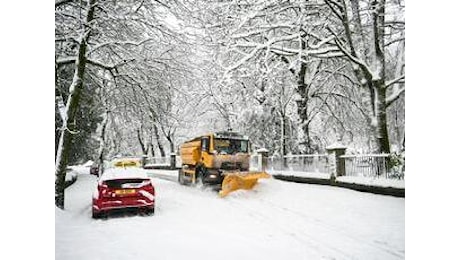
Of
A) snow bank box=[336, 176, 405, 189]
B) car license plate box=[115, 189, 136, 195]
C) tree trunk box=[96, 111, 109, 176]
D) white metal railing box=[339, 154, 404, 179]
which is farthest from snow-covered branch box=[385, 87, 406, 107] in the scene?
tree trunk box=[96, 111, 109, 176]

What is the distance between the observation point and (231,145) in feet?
17.3

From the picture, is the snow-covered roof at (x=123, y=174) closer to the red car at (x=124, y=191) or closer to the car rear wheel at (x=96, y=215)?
the red car at (x=124, y=191)

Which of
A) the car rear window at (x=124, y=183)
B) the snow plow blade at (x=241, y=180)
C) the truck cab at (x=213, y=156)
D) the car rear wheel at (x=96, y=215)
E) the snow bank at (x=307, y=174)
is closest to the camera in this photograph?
the car rear wheel at (x=96, y=215)

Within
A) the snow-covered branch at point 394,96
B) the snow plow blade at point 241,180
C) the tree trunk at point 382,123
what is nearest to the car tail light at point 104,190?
the snow plow blade at point 241,180

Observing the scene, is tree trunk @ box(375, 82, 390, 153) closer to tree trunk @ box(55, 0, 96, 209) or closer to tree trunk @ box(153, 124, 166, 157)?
tree trunk @ box(153, 124, 166, 157)

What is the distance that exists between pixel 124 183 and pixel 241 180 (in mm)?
1759

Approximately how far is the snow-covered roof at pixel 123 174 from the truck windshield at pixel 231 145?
1.43 metres

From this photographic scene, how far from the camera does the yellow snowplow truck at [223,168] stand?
197 inches

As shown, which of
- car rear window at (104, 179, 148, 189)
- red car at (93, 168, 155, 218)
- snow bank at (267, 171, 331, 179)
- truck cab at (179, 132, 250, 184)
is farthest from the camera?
snow bank at (267, 171, 331, 179)

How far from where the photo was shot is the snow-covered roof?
4.06 m

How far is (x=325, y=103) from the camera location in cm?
578

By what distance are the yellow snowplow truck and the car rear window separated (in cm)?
74
